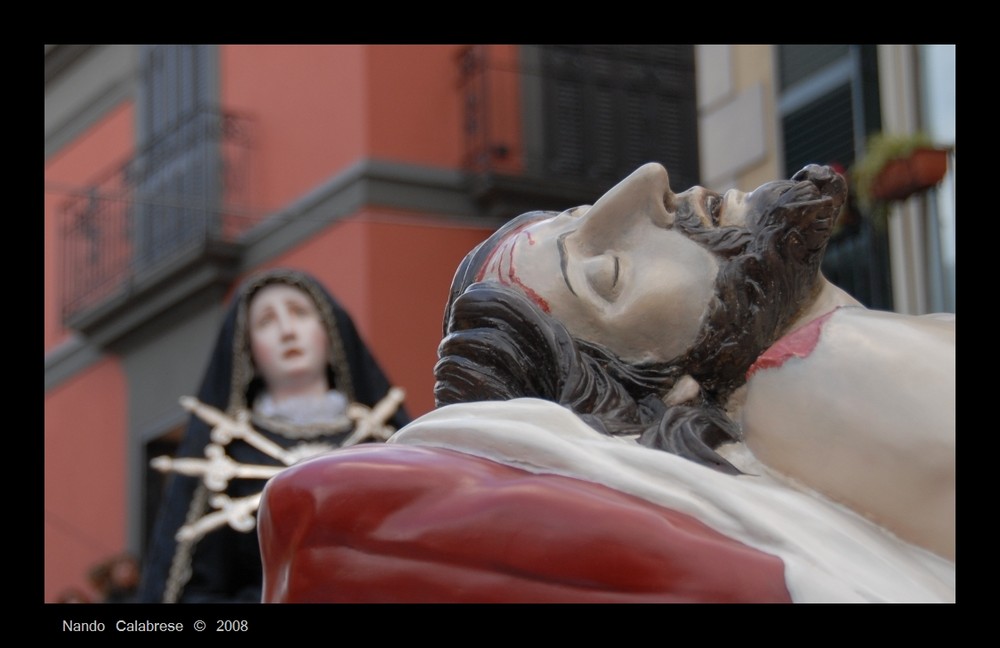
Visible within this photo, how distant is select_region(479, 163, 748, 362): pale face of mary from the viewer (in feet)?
4.15

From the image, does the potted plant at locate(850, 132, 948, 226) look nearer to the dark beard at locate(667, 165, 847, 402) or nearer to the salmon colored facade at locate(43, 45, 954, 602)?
the salmon colored facade at locate(43, 45, 954, 602)

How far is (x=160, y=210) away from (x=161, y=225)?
69 millimetres

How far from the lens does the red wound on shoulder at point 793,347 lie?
4.00 ft

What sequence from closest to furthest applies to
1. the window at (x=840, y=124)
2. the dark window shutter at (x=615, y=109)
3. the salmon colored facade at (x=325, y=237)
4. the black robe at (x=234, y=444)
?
the black robe at (x=234, y=444) → the window at (x=840, y=124) → the salmon colored facade at (x=325, y=237) → the dark window shutter at (x=615, y=109)

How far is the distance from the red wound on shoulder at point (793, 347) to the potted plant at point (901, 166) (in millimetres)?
3511

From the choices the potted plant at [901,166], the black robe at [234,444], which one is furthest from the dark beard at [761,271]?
the potted plant at [901,166]

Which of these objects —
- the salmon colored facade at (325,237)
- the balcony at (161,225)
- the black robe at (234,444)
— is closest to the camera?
the black robe at (234,444)

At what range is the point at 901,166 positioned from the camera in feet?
15.3

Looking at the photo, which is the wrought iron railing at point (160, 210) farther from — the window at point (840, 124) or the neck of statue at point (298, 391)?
the neck of statue at point (298, 391)

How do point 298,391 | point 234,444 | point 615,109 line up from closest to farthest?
point 234,444, point 298,391, point 615,109

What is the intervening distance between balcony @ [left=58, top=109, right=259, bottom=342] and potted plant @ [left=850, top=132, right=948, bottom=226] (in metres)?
3.64

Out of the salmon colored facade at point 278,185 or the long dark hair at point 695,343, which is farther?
the salmon colored facade at point 278,185

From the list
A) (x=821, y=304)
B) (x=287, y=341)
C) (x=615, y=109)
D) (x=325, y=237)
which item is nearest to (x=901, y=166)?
(x=287, y=341)

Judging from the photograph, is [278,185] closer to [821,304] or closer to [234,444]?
[234,444]
